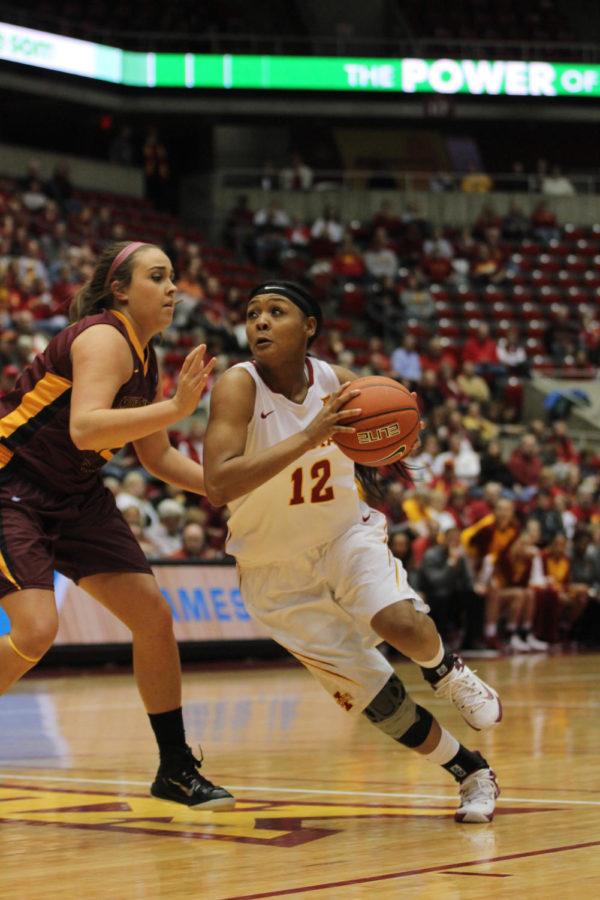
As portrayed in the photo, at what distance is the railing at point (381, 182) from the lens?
84.9 ft

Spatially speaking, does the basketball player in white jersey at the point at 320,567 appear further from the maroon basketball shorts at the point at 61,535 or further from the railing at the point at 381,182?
the railing at the point at 381,182

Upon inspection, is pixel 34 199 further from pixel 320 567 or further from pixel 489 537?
pixel 320 567

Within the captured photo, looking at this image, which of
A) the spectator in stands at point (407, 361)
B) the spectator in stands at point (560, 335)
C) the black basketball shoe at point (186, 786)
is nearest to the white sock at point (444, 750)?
the black basketball shoe at point (186, 786)

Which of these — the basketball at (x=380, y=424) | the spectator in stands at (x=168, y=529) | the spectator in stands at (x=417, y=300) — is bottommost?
the spectator in stands at (x=168, y=529)

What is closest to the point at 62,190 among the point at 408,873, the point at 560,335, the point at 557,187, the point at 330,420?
the point at 560,335

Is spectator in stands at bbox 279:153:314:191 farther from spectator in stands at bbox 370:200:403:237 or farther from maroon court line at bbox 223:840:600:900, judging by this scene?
maroon court line at bbox 223:840:600:900

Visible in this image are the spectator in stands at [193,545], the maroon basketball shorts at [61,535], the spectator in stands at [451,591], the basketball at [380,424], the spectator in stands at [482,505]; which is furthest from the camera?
the spectator in stands at [482,505]

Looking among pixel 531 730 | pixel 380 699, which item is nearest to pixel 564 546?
pixel 531 730

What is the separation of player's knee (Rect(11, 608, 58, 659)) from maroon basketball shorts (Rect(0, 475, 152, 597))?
0.40 feet

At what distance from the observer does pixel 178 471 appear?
509cm

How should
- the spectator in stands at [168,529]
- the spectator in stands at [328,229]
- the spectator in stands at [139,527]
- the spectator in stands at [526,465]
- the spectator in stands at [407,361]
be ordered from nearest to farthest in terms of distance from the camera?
1. the spectator in stands at [139,527]
2. the spectator in stands at [168,529]
3. the spectator in stands at [526,465]
4. the spectator in stands at [407,361]
5. the spectator in stands at [328,229]

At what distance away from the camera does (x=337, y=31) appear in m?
26.8

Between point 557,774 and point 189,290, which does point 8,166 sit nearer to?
point 189,290

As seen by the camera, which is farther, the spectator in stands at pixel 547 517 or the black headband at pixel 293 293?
the spectator in stands at pixel 547 517
